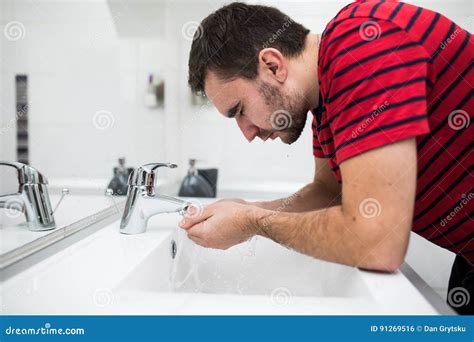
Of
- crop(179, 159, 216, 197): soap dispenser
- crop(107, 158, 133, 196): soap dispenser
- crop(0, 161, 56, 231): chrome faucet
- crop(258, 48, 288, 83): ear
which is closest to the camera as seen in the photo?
crop(0, 161, 56, 231): chrome faucet

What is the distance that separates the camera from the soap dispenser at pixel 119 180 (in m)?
0.97

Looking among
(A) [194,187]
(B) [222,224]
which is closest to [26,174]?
(B) [222,224]

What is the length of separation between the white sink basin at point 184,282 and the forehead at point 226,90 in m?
0.31

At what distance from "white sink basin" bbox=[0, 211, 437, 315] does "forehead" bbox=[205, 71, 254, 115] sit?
307 millimetres

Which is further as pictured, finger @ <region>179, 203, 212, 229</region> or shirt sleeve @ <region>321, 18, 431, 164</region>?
finger @ <region>179, 203, 212, 229</region>

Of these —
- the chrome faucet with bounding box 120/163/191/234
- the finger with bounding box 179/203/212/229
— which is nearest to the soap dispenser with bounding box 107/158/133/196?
the chrome faucet with bounding box 120/163/191/234

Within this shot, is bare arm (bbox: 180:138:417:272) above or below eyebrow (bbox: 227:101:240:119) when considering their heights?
below

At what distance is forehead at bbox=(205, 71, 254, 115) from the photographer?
76cm

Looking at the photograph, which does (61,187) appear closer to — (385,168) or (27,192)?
(27,192)

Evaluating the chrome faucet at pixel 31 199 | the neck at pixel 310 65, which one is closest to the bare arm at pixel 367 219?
the neck at pixel 310 65

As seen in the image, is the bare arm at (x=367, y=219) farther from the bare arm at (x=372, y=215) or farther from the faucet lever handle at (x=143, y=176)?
→ the faucet lever handle at (x=143, y=176)

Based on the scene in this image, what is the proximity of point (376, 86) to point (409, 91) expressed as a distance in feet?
0.15

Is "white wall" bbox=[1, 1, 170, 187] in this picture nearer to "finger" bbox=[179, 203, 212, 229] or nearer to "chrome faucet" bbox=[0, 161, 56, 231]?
"chrome faucet" bbox=[0, 161, 56, 231]

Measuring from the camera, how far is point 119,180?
0.99 metres
